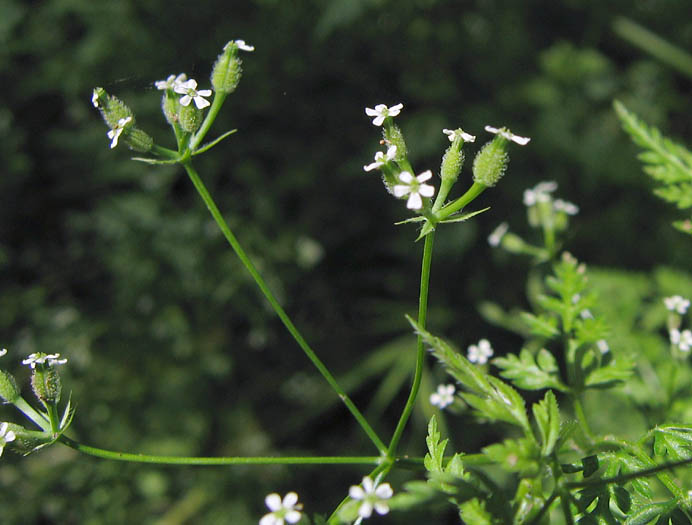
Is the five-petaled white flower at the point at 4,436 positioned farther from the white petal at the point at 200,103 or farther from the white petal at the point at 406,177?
the white petal at the point at 406,177

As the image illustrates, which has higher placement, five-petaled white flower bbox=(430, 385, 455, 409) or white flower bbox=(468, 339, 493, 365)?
white flower bbox=(468, 339, 493, 365)

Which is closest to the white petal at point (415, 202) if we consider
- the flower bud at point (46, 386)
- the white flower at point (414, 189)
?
the white flower at point (414, 189)

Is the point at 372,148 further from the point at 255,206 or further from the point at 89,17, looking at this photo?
the point at 89,17

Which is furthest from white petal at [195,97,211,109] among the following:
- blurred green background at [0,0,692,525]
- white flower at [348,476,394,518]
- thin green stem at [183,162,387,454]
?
blurred green background at [0,0,692,525]

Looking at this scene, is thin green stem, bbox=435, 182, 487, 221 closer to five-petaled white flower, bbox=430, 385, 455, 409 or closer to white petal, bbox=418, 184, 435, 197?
white petal, bbox=418, 184, 435, 197

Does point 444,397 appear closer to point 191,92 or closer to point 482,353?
point 482,353

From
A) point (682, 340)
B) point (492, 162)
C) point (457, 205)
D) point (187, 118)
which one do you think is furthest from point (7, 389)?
point (682, 340)

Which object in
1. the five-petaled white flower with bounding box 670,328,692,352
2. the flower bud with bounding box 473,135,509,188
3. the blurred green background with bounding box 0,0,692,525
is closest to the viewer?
the flower bud with bounding box 473,135,509,188
